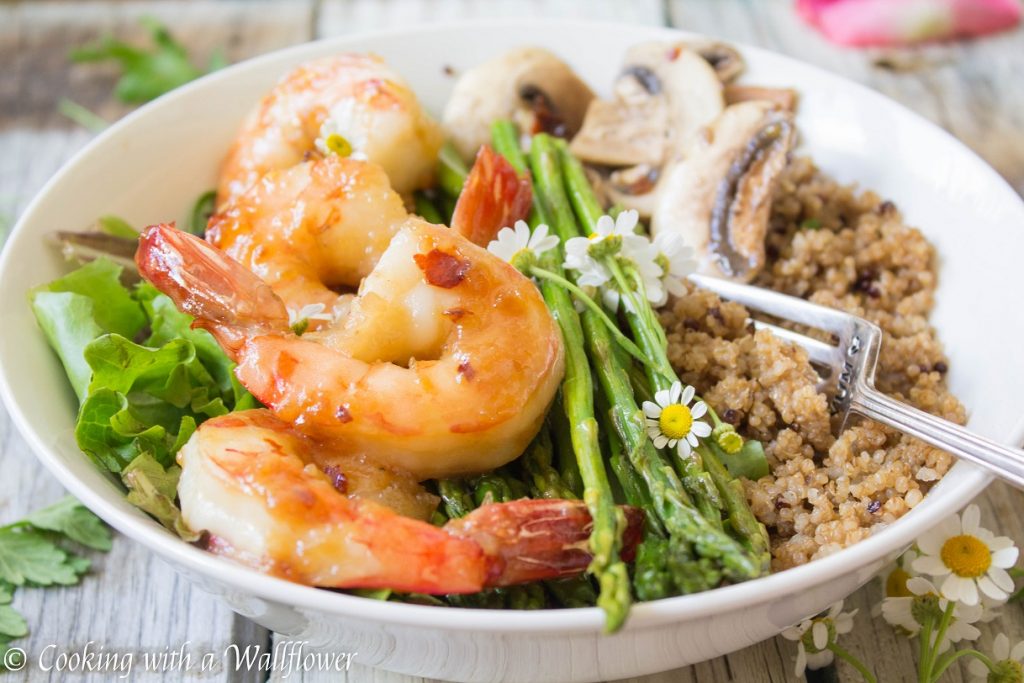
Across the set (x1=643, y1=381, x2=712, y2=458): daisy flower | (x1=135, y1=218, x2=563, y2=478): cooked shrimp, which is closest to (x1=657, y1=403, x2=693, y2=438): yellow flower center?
(x1=643, y1=381, x2=712, y2=458): daisy flower

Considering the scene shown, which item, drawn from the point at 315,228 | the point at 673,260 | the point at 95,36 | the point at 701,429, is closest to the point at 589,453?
the point at 701,429

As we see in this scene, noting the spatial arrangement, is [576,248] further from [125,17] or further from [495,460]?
[125,17]

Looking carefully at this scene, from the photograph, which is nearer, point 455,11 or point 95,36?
point 95,36

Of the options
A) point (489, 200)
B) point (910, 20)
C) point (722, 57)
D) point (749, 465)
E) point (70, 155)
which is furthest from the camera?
point (910, 20)

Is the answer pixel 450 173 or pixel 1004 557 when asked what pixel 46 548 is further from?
pixel 1004 557

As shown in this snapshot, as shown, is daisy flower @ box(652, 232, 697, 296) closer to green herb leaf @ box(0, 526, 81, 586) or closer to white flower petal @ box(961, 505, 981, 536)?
white flower petal @ box(961, 505, 981, 536)

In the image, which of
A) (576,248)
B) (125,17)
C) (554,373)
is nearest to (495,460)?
(554,373)

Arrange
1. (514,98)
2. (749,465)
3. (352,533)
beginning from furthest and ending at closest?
1. (514,98)
2. (749,465)
3. (352,533)
